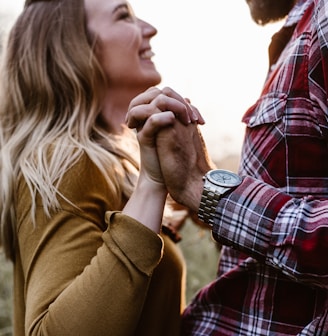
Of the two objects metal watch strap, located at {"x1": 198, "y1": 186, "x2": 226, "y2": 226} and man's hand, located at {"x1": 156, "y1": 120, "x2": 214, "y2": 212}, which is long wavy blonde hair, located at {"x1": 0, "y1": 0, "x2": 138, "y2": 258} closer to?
man's hand, located at {"x1": 156, "y1": 120, "x2": 214, "y2": 212}

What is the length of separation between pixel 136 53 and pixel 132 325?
108 cm

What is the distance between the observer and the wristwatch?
1355 mm

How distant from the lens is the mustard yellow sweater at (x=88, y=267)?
4.80 ft

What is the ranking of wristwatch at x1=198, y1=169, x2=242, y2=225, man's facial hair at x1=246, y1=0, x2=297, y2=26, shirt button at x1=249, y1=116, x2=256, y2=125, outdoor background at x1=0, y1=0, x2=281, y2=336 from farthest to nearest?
outdoor background at x1=0, y1=0, x2=281, y2=336 < man's facial hair at x1=246, y1=0, x2=297, y2=26 < shirt button at x1=249, y1=116, x2=256, y2=125 < wristwatch at x1=198, y1=169, x2=242, y2=225

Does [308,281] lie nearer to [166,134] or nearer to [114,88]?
[166,134]

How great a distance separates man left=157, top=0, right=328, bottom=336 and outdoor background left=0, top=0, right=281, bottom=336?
1.65 metres

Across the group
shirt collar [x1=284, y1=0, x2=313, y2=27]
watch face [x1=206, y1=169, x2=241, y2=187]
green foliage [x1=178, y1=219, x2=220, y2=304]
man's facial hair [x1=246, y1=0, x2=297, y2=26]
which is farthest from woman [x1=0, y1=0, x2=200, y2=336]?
green foliage [x1=178, y1=219, x2=220, y2=304]

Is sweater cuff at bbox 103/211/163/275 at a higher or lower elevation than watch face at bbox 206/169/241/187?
lower

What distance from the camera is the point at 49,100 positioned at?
2.10m

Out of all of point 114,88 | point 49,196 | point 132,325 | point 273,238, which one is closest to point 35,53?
point 114,88

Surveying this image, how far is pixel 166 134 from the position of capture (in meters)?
1.46

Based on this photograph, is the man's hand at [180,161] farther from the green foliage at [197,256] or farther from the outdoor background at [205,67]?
the green foliage at [197,256]

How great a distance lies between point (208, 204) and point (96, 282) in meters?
0.32

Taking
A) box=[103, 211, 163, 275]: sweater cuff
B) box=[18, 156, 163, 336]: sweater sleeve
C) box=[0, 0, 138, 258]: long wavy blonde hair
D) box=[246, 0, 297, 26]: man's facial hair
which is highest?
box=[246, 0, 297, 26]: man's facial hair
